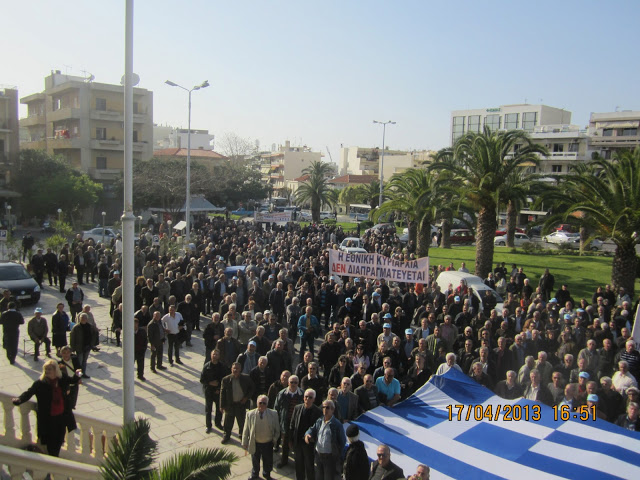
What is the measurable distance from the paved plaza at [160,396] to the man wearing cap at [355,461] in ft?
5.31

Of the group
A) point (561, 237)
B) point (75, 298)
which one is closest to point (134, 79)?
point (75, 298)

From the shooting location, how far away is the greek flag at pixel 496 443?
6.65 metres

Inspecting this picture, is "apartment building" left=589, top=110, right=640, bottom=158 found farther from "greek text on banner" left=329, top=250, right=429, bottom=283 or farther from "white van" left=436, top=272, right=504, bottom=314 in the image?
"greek text on banner" left=329, top=250, right=429, bottom=283

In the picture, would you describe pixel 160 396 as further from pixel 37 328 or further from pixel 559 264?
pixel 559 264

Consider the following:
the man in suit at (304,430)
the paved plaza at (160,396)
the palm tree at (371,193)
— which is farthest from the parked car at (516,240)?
the man in suit at (304,430)

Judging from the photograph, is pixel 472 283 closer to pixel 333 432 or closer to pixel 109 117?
pixel 333 432

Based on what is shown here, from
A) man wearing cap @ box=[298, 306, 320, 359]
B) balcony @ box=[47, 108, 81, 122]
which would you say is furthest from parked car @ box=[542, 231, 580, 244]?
balcony @ box=[47, 108, 81, 122]

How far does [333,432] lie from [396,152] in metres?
118

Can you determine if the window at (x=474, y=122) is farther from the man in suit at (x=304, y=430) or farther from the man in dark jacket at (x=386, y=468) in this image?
the man in dark jacket at (x=386, y=468)

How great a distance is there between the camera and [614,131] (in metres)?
62.4

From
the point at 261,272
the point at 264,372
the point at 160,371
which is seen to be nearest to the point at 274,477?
the point at 264,372

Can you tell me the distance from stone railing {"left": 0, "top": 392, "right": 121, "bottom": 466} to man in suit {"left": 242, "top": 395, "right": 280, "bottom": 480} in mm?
1714

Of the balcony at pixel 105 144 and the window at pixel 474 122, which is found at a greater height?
the window at pixel 474 122
